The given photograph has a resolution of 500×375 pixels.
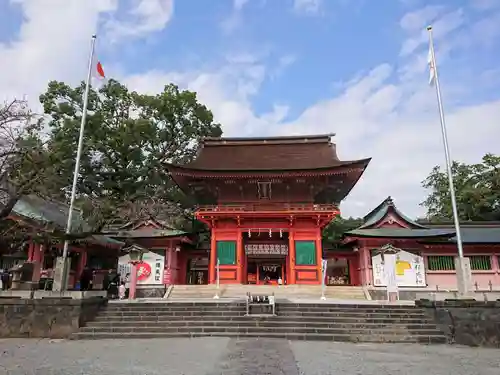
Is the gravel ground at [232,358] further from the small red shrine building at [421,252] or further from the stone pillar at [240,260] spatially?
the stone pillar at [240,260]

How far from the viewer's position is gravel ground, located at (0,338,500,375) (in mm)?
7121

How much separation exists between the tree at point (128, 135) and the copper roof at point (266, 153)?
623cm

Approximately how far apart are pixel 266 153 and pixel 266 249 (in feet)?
23.1

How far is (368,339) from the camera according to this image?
442 inches

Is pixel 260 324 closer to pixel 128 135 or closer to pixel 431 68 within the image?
pixel 431 68

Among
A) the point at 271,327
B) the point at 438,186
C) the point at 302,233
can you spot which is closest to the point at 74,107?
the point at 302,233

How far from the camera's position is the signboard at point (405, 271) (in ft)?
69.1

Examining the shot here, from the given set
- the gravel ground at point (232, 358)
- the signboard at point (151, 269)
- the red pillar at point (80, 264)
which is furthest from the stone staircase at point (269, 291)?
the gravel ground at point (232, 358)

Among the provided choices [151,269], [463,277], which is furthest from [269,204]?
[463,277]

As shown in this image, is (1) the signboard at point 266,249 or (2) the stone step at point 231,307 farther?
(1) the signboard at point 266,249

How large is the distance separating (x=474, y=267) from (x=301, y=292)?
34.2 feet

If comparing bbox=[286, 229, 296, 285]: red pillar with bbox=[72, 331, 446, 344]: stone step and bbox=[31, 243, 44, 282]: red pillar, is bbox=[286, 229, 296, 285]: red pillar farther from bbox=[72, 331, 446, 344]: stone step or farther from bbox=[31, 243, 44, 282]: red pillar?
bbox=[31, 243, 44, 282]: red pillar

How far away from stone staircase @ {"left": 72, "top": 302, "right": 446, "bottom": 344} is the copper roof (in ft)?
40.6

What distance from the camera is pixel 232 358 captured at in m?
8.17
